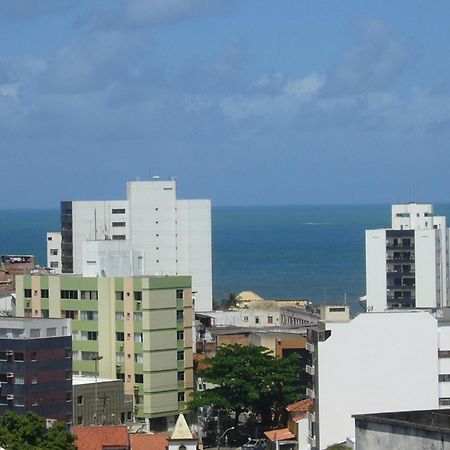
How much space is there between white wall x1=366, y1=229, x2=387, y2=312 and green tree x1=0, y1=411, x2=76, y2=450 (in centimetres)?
4250

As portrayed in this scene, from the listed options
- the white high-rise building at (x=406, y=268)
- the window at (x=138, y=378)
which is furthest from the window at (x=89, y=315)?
the white high-rise building at (x=406, y=268)

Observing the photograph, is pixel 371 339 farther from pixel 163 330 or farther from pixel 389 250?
pixel 389 250

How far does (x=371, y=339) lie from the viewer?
144 feet

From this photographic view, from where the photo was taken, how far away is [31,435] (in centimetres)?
3666

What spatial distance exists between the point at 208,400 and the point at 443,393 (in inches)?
372

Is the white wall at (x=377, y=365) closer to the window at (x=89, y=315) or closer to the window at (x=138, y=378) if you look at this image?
the window at (x=138, y=378)

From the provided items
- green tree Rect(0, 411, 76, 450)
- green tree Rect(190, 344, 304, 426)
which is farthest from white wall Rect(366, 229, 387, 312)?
green tree Rect(0, 411, 76, 450)

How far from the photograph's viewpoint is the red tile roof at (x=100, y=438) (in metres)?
42.3

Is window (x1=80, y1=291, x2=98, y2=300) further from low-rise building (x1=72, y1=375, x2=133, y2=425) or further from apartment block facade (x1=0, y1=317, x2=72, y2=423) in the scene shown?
apartment block facade (x1=0, y1=317, x2=72, y2=423)

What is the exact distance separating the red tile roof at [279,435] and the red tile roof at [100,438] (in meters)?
5.52

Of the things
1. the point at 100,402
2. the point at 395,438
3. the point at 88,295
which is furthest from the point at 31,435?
the point at 88,295

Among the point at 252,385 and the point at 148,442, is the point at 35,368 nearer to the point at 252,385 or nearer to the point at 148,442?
the point at 148,442

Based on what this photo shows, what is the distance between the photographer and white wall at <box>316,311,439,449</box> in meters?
43.6

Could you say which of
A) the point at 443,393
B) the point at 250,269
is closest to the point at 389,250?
the point at 443,393
